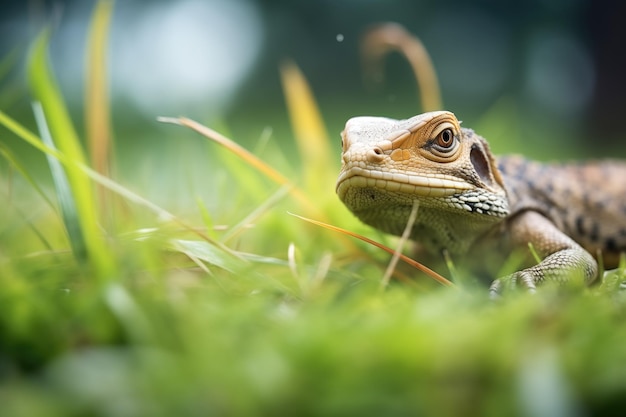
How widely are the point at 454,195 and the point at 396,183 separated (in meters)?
0.34

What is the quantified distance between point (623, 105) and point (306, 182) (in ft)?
37.9

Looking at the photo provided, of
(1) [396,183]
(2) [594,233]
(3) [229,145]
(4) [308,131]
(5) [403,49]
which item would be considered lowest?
(4) [308,131]

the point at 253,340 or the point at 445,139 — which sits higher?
the point at 445,139

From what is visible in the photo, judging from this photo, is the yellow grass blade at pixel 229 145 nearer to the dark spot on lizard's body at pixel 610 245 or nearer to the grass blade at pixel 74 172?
the grass blade at pixel 74 172

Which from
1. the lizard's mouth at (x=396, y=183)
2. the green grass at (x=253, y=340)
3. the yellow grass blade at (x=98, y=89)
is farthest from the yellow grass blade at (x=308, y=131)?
the green grass at (x=253, y=340)

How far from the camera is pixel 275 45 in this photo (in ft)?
59.4

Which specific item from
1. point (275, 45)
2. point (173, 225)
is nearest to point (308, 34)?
point (275, 45)

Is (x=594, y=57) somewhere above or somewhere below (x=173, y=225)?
above

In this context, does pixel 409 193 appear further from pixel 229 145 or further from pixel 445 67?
pixel 445 67

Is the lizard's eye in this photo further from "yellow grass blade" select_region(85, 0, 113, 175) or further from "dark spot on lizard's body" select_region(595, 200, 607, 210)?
"yellow grass blade" select_region(85, 0, 113, 175)

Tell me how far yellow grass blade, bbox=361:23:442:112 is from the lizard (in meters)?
1.58

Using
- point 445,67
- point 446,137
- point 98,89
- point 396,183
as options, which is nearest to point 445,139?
point 446,137

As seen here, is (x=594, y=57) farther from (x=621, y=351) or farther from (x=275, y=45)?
(x=621, y=351)

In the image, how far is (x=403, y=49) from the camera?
4.41 meters
